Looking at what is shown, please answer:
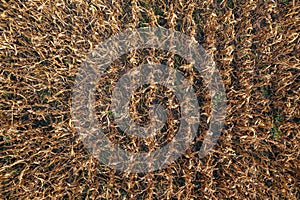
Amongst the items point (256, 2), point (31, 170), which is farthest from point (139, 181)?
A: point (256, 2)

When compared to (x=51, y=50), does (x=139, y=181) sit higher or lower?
lower

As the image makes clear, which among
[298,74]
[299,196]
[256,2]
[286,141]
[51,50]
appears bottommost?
[299,196]

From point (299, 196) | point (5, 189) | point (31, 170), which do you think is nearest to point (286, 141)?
point (299, 196)

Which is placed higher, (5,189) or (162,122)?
(162,122)

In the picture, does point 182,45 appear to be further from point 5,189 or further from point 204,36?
point 5,189

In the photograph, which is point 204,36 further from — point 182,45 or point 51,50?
point 51,50

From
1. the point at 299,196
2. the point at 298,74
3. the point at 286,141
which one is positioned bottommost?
the point at 299,196
